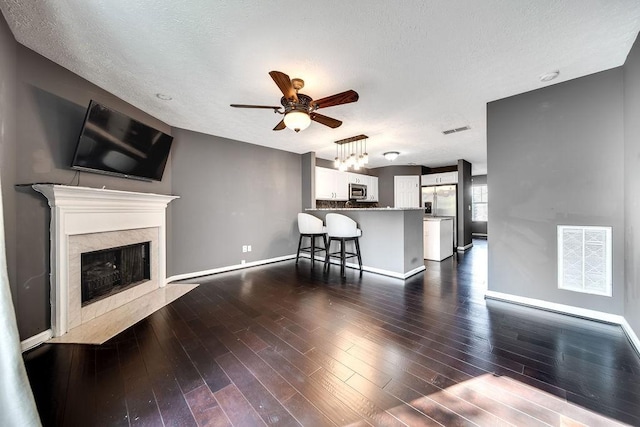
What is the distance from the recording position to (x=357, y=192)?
651 centimetres

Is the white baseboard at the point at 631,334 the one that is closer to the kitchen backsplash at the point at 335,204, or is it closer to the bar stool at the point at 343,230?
the bar stool at the point at 343,230

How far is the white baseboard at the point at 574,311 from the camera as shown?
1.94 m

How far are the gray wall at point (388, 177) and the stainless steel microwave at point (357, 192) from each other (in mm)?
762

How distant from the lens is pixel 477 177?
8.69 meters

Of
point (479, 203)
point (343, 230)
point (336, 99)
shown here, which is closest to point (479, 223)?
point (479, 203)

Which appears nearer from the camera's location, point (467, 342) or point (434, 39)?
point (434, 39)

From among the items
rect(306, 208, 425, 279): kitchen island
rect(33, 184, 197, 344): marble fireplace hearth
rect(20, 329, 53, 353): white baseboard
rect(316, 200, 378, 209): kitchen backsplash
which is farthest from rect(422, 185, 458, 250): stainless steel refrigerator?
rect(20, 329, 53, 353): white baseboard

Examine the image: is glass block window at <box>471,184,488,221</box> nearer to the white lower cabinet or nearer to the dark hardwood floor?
the white lower cabinet

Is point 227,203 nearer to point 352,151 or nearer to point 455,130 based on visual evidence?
point 352,151

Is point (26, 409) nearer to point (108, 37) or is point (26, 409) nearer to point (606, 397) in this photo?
point (108, 37)

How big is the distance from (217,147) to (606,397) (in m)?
4.85


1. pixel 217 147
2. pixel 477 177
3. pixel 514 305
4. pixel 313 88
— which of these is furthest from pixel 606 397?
pixel 477 177

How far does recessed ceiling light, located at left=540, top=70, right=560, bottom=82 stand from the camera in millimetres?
2244

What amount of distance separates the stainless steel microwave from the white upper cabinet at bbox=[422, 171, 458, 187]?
1915mm
